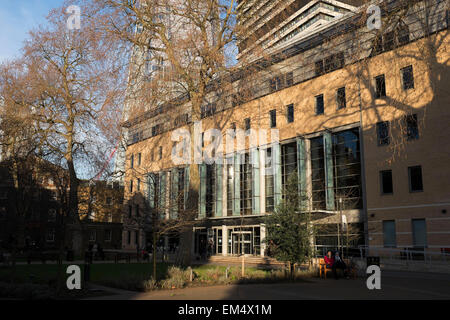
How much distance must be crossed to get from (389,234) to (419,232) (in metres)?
2.23

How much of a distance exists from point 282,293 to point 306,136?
2598cm

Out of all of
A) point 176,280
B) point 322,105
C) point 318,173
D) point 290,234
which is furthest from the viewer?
point 322,105

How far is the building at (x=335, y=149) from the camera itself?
25.8 metres

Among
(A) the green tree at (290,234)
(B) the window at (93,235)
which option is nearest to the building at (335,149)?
(A) the green tree at (290,234)

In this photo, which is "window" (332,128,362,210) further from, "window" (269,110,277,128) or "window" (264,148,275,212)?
"window" (264,148,275,212)

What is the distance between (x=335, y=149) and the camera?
115 feet

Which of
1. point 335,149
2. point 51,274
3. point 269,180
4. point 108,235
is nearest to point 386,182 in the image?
point 335,149

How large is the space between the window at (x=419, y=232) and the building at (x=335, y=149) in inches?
2.7

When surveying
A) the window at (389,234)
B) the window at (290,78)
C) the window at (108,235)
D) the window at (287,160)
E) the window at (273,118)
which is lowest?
the window at (108,235)

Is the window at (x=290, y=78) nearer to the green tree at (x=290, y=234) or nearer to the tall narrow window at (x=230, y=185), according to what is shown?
the tall narrow window at (x=230, y=185)

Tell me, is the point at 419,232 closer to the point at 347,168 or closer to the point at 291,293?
the point at 347,168
